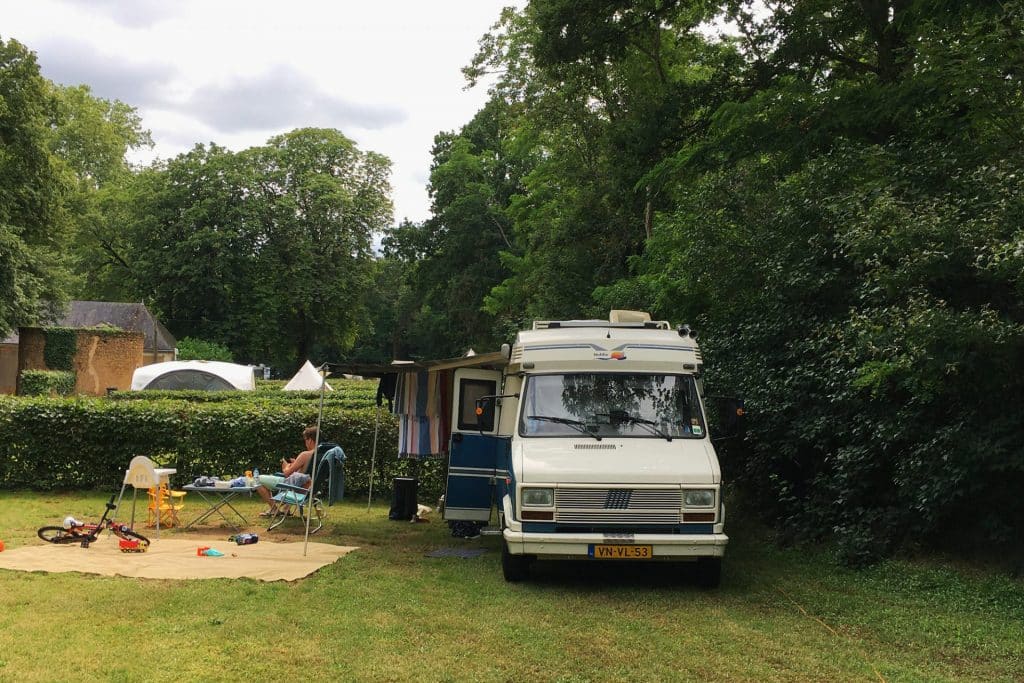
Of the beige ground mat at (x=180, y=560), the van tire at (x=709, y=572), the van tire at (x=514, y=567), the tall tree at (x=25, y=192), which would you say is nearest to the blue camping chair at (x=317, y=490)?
the beige ground mat at (x=180, y=560)

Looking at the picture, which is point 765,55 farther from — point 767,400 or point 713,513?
point 713,513

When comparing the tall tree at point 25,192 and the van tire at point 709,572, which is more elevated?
the tall tree at point 25,192

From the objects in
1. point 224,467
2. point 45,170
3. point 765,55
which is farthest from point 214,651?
point 45,170

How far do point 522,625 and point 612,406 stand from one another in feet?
9.35

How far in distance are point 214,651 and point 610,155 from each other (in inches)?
548

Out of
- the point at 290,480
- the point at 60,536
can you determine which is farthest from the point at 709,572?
the point at 60,536

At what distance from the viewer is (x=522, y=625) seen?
24.4 feet

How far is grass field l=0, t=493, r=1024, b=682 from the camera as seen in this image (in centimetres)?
624

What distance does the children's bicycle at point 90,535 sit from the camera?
1059cm

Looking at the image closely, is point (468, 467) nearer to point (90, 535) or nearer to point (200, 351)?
point (90, 535)

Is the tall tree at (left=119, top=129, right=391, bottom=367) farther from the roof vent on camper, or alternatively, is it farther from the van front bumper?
the van front bumper

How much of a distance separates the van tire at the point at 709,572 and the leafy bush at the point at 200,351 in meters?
45.4

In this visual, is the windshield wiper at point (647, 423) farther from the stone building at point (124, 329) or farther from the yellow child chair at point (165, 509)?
the stone building at point (124, 329)

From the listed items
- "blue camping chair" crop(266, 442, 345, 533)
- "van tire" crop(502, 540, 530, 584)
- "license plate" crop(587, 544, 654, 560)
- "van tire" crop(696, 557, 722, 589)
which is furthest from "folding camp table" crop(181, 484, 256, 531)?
"van tire" crop(696, 557, 722, 589)
